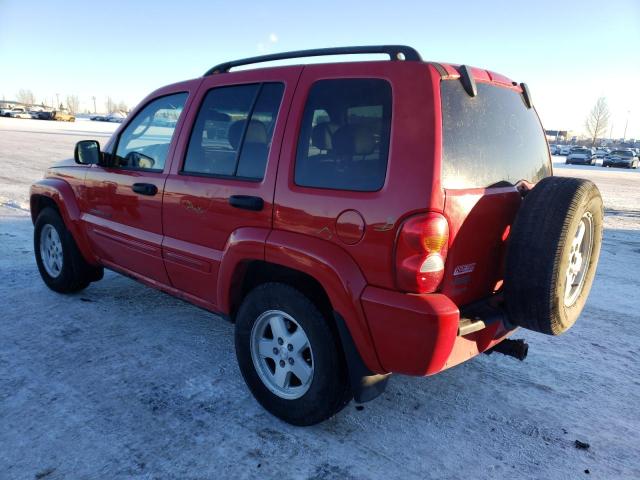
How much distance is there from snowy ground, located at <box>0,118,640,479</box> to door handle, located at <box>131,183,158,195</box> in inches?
44.2

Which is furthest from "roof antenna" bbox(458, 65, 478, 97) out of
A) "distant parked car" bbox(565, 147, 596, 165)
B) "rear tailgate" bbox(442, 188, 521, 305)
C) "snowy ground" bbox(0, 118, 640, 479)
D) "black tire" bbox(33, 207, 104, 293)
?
"distant parked car" bbox(565, 147, 596, 165)

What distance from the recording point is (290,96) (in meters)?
2.62

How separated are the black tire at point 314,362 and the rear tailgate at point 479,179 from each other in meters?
0.66

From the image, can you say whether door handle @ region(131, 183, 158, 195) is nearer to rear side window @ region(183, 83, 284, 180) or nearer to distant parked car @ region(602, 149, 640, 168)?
rear side window @ region(183, 83, 284, 180)

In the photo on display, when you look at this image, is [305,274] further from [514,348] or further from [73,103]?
[73,103]

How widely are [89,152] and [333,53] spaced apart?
2.29 m

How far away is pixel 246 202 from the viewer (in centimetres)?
269

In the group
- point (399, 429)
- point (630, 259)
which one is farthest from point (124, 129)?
point (630, 259)

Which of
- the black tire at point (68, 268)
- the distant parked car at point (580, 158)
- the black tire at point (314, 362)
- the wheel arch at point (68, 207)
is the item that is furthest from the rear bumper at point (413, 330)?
the distant parked car at point (580, 158)

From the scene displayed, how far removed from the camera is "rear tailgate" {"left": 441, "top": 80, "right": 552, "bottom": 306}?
220 cm

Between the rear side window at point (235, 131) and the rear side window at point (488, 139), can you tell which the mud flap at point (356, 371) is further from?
the rear side window at point (235, 131)

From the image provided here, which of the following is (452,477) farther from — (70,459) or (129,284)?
(129,284)

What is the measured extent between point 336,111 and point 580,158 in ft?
131

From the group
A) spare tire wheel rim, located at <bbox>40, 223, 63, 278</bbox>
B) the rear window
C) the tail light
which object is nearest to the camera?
the tail light
